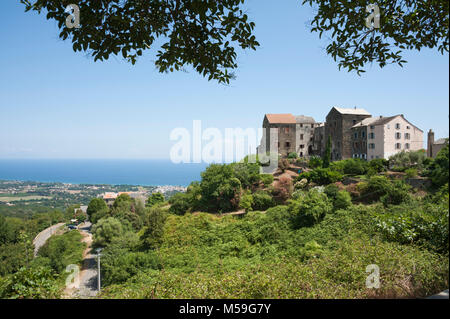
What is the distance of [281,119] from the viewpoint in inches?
937

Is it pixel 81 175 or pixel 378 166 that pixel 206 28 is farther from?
pixel 81 175

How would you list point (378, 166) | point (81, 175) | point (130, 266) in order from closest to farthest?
point (130, 266) → point (378, 166) → point (81, 175)

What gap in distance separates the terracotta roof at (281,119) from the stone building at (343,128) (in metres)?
4.10

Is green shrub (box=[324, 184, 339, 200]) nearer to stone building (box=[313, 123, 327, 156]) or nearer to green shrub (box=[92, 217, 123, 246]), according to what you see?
green shrub (box=[92, 217, 123, 246])

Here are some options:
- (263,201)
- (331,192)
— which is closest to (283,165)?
(263,201)

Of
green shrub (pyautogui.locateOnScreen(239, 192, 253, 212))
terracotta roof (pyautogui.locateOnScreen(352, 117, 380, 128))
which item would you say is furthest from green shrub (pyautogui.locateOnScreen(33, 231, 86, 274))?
terracotta roof (pyautogui.locateOnScreen(352, 117, 380, 128))

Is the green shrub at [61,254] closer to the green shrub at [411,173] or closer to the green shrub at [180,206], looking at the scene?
the green shrub at [180,206]

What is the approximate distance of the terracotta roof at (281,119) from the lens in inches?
928

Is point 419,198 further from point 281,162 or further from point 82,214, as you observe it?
point 82,214

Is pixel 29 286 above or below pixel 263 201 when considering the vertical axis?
above

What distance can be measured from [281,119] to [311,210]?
14.4m

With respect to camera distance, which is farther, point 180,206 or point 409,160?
point 180,206

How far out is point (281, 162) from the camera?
20.6 meters
